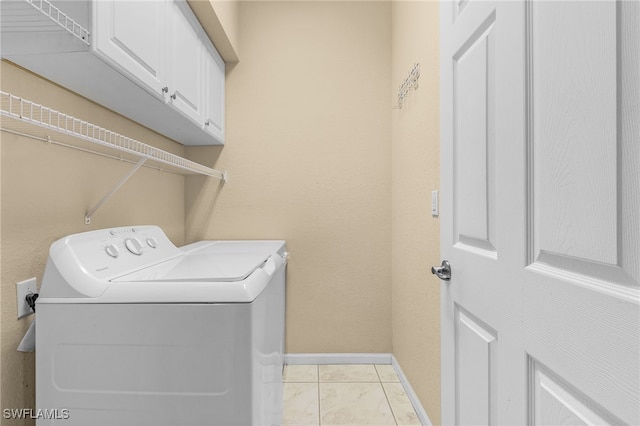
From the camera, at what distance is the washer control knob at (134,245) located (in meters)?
1.26

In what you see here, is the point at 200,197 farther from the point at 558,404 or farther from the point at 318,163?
the point at 558,404

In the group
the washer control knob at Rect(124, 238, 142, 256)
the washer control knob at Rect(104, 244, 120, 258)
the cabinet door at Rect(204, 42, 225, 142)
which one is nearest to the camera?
the washer control knob at Rect(104, 244, 120, 258)

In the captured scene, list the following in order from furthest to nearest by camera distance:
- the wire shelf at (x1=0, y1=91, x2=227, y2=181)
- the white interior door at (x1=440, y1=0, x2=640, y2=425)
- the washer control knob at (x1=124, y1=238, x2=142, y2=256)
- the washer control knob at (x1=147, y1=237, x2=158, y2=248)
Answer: the washer control knob at (x1=147, y1=237, x2=158, y2=248) → the washer control knob at (x1=124, y1=238, x2=142, y2=256) → the wire shelf at (x1=0, y1=91, x2=227, y2=181) → the white interior door at (x1=440, y1=0, x2=640, y2=425)

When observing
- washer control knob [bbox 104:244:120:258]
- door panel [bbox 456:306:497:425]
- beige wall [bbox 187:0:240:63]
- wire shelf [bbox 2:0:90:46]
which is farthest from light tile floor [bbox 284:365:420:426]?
beige wall [bbox 187:0:240:63]

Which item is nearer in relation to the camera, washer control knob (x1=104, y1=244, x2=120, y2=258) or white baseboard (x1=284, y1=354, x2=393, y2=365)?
washer control knob (x1=104, y1=244, x2=120, y2=258)

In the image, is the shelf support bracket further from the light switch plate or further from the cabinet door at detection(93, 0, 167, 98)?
the light switch plate

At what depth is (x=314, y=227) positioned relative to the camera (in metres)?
2.34

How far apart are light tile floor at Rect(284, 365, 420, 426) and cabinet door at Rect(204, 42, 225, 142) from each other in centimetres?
172

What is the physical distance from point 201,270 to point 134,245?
0.43 m

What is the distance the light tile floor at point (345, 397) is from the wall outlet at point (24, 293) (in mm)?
1291

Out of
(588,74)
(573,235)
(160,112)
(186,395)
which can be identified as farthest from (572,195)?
(160,112)

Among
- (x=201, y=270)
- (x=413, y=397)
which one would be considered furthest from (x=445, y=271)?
(x=413, y=397)

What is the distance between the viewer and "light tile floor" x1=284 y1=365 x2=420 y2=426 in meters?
1.70

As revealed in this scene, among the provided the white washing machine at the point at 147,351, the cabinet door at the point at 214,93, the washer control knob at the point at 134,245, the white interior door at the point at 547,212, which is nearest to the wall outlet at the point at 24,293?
the white washing machine at the point at 147,351
